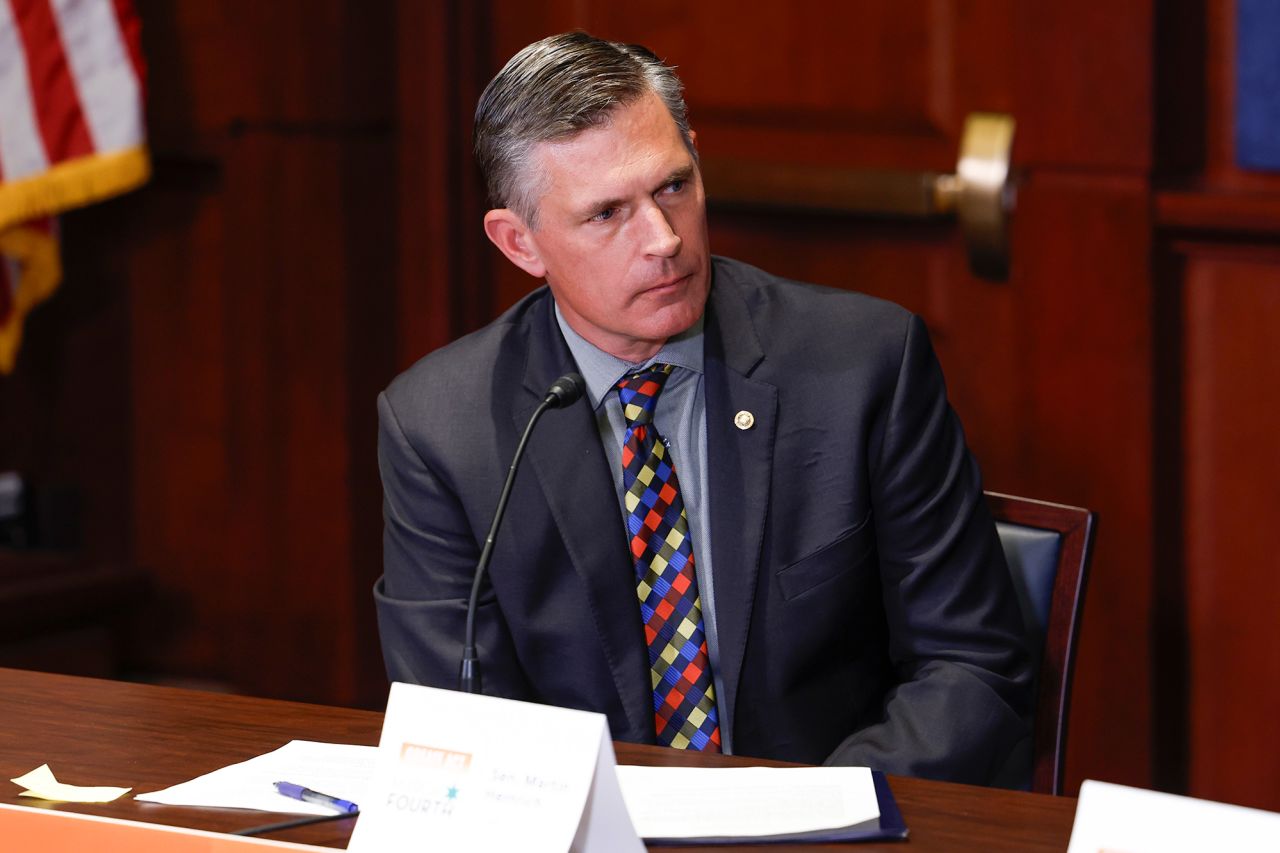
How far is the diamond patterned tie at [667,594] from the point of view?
1.88 meters

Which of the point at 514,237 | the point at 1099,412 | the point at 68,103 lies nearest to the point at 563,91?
the point at 514,237

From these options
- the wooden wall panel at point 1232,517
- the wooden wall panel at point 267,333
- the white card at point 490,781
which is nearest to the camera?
the white card at point 490,781

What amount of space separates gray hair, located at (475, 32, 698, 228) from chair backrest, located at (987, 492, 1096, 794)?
576 mm

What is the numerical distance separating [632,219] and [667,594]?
1.36ft

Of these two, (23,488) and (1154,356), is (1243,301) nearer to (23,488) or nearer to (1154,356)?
(1154,356)

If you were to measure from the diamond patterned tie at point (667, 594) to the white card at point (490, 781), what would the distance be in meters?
0.64

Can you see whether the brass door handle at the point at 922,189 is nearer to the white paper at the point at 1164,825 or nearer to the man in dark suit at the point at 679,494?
the man in dark suit at the point at 679,494

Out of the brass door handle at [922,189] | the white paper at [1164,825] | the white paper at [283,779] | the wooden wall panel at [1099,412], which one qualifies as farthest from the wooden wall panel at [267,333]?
the white paper at [1164,825]

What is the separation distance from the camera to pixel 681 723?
188 cm

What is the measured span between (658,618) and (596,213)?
45 cm

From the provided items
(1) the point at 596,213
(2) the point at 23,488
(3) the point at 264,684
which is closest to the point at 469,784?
(1) the point at 596,213

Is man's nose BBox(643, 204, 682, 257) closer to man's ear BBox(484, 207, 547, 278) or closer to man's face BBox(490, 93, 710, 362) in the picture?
man's face BBox(490, 93, 710, 362)

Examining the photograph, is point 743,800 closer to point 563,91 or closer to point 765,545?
point 765,545

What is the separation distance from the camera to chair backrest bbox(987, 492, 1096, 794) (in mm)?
1855
